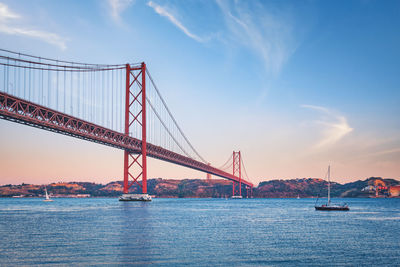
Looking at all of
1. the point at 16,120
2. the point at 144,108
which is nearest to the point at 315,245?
the point at 16,120

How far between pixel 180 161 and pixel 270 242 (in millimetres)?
53450

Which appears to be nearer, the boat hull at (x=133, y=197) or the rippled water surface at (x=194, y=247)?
the rippled water surface at (x=194, y=247)

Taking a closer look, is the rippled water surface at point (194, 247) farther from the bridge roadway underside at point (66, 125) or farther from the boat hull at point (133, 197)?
the boat hull at point (133, 197)

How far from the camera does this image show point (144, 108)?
68.1 meters

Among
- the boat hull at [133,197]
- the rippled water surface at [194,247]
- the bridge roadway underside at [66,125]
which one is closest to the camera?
the rippled water surface at [194,247]

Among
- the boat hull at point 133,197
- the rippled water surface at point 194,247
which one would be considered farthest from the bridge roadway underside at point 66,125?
the rippled water surface at point 194,247

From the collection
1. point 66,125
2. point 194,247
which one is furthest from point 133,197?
point 194,247

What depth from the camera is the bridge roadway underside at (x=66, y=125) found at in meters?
38.7

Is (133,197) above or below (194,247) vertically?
below

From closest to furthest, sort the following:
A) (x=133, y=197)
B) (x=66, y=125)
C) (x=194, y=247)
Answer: (x=194, y=247), (x=66, y=125), (x=133, y=197)

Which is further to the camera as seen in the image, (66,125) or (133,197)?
(133,197)

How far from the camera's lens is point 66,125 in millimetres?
47688

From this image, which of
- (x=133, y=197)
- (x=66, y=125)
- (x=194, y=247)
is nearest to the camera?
(x=194, y=247)

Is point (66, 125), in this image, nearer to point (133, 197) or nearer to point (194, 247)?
point (133, 197)
